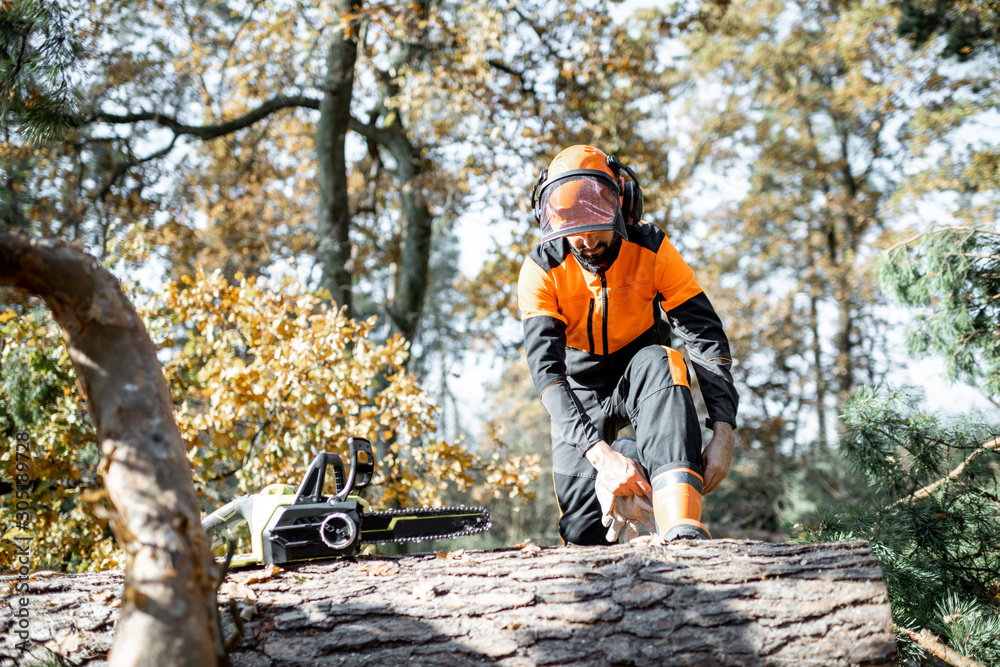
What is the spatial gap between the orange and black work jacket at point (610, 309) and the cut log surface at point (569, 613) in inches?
35.3

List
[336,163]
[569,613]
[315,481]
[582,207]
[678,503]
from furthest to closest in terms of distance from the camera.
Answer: [336,163] → [582,207] → [315,481] → [678,503] → [569,613]

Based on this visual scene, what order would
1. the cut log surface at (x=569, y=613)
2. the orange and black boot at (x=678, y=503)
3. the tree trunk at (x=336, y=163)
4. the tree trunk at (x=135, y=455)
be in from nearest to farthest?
the tree trunk at (x=135, y=455)
the cut log surface at (x=569, y=613)
the orange and black boot at (x=678, y=503)
the tree trunk at (x=336, y=163)

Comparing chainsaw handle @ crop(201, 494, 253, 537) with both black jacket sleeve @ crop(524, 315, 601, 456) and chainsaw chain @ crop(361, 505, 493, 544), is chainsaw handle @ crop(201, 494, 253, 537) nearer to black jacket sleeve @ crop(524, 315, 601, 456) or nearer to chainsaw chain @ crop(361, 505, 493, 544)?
chainsaw chain @ crop(361, 505, 493, 544)

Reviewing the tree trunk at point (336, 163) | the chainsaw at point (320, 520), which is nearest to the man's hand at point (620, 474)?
the chainsaw at point (320, 520)

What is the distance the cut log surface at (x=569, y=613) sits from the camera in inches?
63.6

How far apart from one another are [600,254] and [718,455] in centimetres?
95

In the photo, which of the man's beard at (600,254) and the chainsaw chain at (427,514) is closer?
the chainsaw chain at (427,514)

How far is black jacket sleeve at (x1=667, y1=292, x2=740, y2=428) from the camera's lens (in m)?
2.48

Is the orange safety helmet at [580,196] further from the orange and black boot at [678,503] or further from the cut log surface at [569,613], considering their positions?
the cut log surface at [569,613]

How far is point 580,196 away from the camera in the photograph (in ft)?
8.14

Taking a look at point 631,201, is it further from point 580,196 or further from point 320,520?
point 320,520

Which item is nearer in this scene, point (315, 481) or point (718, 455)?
point (315, 481)

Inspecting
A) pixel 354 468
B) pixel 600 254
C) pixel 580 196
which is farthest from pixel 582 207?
pixel 354 468

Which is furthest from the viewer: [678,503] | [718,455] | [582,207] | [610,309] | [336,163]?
[336,163]
